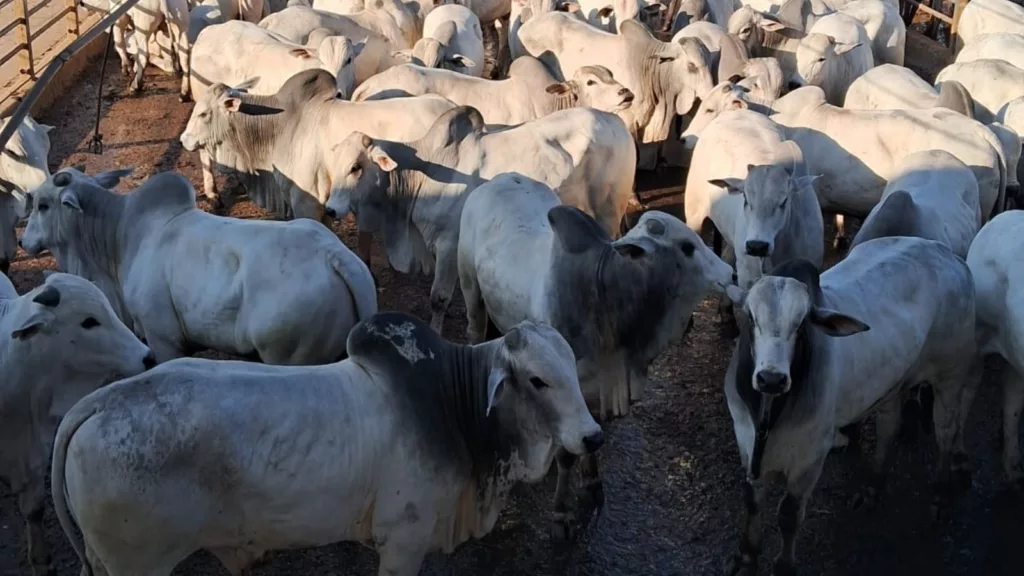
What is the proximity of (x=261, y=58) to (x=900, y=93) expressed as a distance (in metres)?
5.10

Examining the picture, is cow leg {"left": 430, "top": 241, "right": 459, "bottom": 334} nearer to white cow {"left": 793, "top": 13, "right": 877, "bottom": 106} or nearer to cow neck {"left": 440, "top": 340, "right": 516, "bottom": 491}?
cow neck {"left": 440, "top": 340, "right": 516, "bottom": 491}

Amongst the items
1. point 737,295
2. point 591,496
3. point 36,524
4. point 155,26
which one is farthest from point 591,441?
point 155,26

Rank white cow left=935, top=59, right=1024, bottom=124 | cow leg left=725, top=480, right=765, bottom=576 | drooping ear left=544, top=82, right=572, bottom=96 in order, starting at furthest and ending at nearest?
1. white cow left=935, top=59, right=1024, bottom=124
2. drooping ear left=544, top=82, right=572, bottom=96
3. cow leg left=725, top=480, right=765, bottom=576

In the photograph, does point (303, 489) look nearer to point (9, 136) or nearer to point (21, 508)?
point (21, 508)

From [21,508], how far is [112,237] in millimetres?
1522

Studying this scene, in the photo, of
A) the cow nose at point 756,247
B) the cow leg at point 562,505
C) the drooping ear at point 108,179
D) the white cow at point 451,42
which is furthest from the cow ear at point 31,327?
the white cow at point 451,42

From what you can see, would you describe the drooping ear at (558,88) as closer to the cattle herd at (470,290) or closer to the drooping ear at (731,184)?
the cattle herd at (470,290)

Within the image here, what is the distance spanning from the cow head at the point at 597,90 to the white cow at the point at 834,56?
203cm

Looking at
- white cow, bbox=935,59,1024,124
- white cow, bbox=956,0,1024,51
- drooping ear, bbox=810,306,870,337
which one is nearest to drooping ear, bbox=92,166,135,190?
drooping ear, bbox=810,306,870,337

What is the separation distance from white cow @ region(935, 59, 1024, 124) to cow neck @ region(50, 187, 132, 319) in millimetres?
6405

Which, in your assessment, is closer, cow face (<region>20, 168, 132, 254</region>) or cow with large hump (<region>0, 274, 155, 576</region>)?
cow with large hump (<region>0, 274, 155, 576</region>)

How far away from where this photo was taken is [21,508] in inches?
195

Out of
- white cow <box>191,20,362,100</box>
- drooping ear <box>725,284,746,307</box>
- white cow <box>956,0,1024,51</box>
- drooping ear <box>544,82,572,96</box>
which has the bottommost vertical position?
white cow <box>956,0,1024,51</box>

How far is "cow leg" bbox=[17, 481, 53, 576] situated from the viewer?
4906mm
